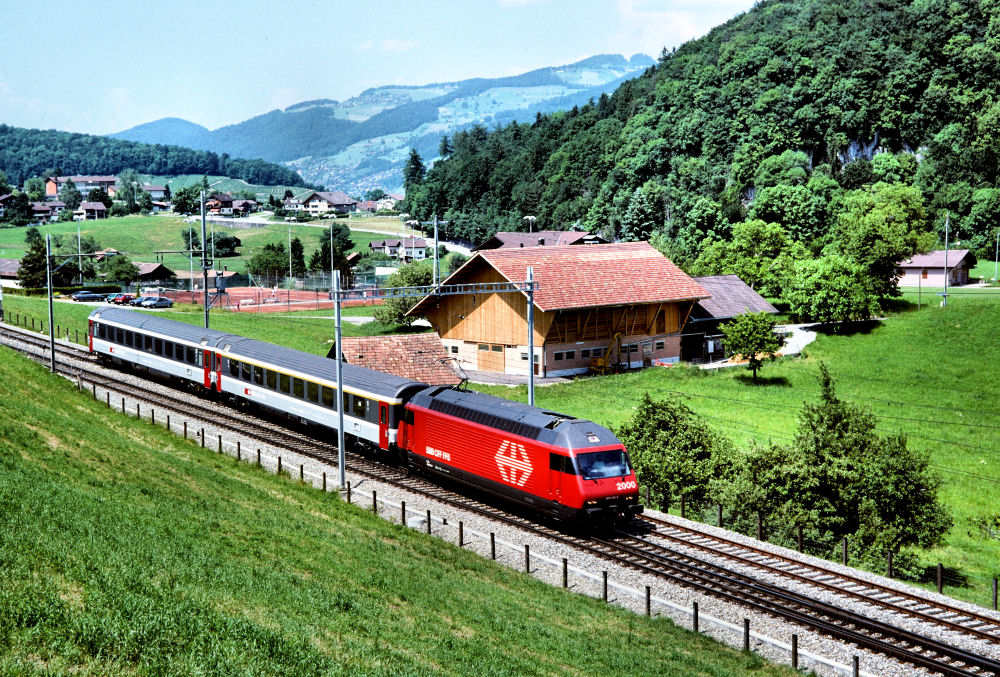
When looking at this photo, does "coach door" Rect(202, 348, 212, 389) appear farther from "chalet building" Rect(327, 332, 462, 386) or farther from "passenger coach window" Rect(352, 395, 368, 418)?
"passenger coach window" Rect(352, 395, 368, 418)

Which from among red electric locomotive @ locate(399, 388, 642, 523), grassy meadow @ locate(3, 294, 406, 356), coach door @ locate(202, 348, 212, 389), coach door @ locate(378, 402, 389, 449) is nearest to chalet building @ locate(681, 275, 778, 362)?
grassy meadow @ locate(3, 294, 406, 356)

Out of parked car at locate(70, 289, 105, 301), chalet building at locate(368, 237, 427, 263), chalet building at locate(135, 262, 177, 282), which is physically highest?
chalet building at locate(368, 237, 427, 263)

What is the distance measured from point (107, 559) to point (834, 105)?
140593 millimetres

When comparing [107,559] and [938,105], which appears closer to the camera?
[107,559]

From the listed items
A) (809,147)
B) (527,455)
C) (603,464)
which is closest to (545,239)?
(809,147)

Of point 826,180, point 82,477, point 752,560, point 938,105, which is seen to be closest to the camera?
point 82,477

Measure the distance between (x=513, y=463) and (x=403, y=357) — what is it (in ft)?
70.0

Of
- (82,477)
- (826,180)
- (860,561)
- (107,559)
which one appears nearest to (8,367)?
(82,477)

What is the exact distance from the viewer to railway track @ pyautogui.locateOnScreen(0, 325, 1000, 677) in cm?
2044

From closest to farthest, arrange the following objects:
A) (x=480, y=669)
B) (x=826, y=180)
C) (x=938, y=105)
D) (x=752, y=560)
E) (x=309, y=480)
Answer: (x=480, y=669) → (x=752, y=560) → (x=309, y=480) → (x=826, y=180) → (x=938, y=105)

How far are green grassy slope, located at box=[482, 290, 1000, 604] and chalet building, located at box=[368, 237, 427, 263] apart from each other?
107565 millimetres

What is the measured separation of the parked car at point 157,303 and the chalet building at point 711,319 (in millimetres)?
53701

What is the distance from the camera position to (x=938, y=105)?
438 ft

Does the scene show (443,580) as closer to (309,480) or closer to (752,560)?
(752,560)
